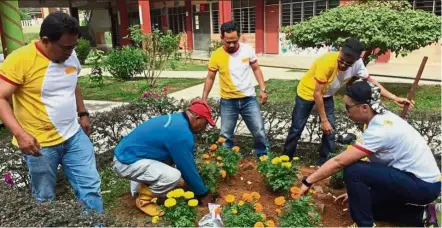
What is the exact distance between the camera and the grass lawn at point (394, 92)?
7.45 meters

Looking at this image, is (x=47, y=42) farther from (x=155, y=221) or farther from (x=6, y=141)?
(x=6, y=141)

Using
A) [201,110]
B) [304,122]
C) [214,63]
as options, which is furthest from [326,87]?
[201,110]

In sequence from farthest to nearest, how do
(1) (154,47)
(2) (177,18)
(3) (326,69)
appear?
(2) (177,18) < (1) (154,47) < (3) (326,69)

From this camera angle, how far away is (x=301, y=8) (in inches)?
672

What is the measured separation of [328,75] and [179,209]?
1.96 m

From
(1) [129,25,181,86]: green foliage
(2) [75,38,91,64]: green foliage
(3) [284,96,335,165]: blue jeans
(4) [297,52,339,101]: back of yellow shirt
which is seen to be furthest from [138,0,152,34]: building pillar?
(4) [297,52,339,101]: back of yellow shirt

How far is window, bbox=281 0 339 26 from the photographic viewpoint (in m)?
16.2

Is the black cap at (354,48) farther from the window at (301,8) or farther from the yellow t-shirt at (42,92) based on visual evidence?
the window at (301,8)

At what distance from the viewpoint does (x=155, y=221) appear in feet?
8.54

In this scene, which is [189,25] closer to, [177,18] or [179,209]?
[177,18]

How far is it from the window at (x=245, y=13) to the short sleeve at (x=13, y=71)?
17.5 metres

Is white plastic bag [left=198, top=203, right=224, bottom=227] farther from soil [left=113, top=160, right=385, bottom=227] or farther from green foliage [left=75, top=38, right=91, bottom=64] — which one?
green foliage [left=75, top=38, right=91, bottom=64]

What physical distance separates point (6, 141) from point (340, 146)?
11.0 ft

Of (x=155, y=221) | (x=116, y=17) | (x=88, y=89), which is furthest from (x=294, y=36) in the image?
(x=116, y=17)
